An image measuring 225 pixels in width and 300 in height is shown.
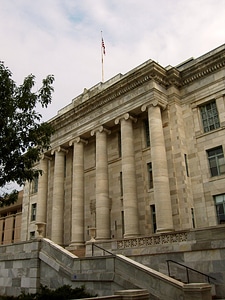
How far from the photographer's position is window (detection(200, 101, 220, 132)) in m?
25.1

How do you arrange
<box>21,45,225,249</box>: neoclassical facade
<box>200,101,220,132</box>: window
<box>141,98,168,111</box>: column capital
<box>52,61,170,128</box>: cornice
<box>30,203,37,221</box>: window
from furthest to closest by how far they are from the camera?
1. <box>30,203,37,221</box>: window
2. <box>52,61,170,128</box>: cornice
3. <box>141,98,168,111</box>: column capital
4. <box>200,101,220,132</box>: window
5. <box>21,45,225,249</box>: neoclassical facade

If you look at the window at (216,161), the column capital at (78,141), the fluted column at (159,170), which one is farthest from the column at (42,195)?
the window at (216,161)

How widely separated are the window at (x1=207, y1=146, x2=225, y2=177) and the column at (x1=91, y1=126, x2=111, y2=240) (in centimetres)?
912

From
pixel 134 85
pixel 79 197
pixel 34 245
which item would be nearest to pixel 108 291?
pixel 34 245

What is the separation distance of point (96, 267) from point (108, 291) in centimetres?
149

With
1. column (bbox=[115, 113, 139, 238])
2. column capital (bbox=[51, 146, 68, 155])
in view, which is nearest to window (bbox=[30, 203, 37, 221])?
column capital (bbox=[51, 146, 68, 155])

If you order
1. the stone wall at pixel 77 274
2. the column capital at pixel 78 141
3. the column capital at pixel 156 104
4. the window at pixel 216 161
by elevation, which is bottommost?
the stone wall at pixel 77 274

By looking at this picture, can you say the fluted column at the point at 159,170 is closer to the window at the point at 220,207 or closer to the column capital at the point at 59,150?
the window at the point at 220,207

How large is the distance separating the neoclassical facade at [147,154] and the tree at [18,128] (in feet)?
23.6

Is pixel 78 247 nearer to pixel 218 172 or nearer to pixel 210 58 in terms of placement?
pixel 218 172

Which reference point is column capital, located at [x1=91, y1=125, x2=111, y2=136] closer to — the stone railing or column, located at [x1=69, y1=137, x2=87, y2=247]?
column, located at [x1=69, y1=137, x2=87, y2=247]

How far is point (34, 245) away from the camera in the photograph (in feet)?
64.6

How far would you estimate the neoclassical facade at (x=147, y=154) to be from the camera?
77.7 ft

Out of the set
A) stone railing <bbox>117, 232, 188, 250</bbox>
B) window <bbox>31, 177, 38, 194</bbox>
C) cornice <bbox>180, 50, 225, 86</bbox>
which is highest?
cornice <bbox>180, 50, 225, 86</bbox>
